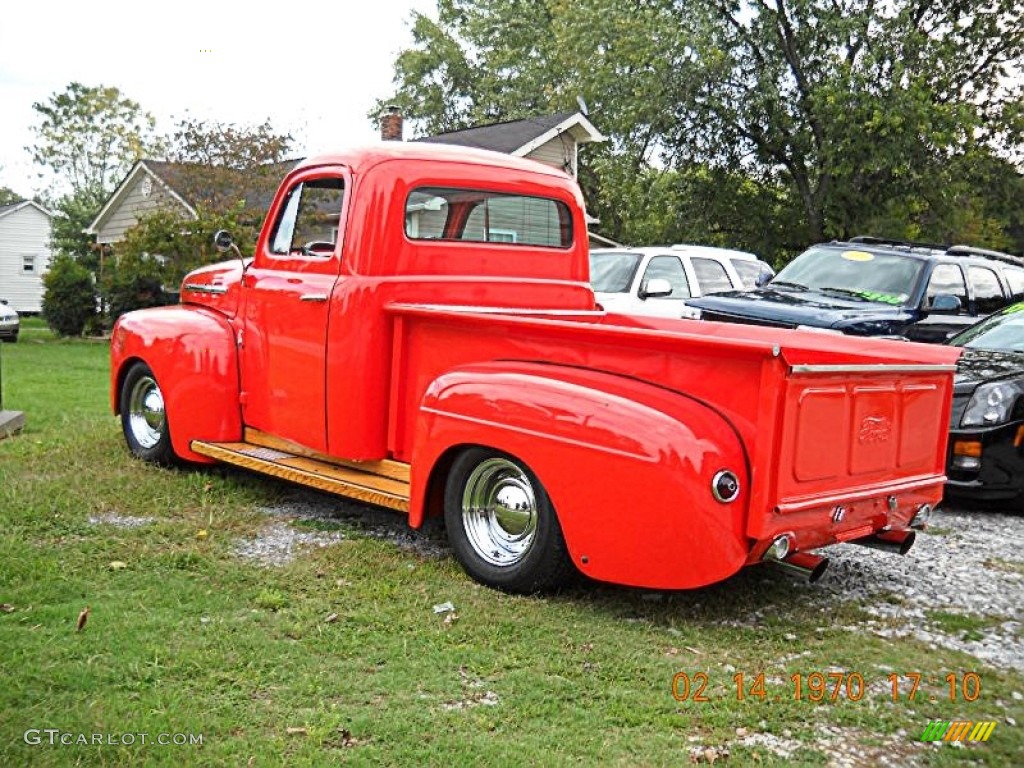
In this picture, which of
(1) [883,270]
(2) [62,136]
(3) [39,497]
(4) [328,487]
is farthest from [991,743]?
(2) [62,136]

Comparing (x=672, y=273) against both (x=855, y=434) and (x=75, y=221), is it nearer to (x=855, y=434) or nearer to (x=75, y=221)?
(x=855, y=434)

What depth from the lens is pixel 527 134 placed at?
23906mm

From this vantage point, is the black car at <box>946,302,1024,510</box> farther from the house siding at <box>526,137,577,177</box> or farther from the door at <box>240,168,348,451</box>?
the house siding at <box>526,137,577,177</box>

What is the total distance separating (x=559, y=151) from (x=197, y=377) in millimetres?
19499

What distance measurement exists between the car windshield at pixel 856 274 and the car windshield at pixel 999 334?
1.26 m

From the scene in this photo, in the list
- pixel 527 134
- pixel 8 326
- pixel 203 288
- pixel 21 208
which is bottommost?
pixel 8 326

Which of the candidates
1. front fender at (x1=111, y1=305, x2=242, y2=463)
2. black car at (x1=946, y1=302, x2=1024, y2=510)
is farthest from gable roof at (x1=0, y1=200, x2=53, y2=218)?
black car at (x1=946, y1=302, x2=1024, y2=510)

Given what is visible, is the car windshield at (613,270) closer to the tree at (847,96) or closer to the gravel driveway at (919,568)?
the gravel driveway at (919,568)

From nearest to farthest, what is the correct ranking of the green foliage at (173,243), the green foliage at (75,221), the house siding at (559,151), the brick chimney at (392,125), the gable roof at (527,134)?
the green foliage at (173,243) → the gable roof at (527,134) → the brick chimney at (392,125) → the house siding at (559,151) → the green foliage at (75,221)

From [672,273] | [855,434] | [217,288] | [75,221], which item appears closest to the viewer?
[855,434]

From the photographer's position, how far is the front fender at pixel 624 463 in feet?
13.4

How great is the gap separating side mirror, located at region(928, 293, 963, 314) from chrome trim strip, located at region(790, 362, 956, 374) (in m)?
4.80

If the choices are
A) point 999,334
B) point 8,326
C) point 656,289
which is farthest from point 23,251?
point 999,334

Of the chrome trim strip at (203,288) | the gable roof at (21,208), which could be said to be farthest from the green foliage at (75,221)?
the chrome trim strip at (203,288)
